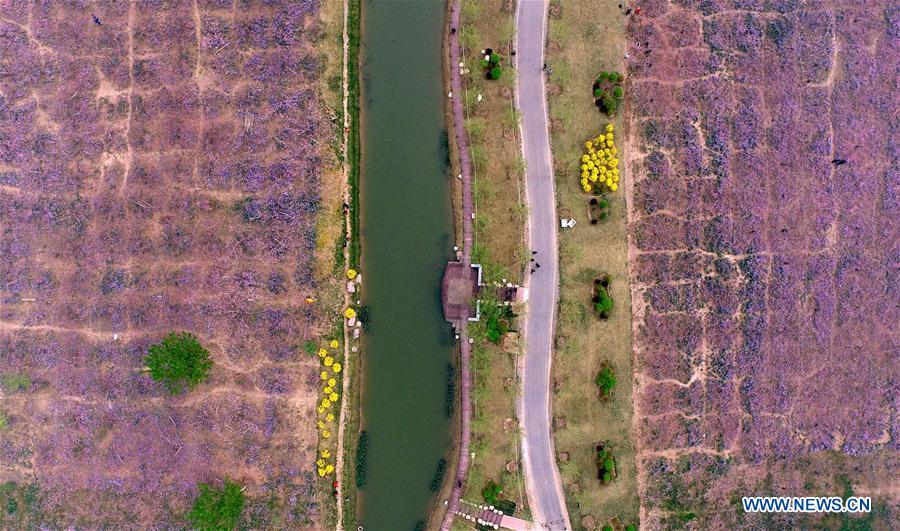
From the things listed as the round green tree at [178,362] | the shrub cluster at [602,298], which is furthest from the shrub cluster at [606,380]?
the round green tree at [178,362]

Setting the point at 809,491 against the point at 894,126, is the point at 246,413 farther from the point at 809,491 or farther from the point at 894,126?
the point at 894,126

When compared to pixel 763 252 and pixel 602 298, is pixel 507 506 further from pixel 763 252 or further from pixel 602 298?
pixel 763 252

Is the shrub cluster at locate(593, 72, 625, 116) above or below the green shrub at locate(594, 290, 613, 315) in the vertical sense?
above

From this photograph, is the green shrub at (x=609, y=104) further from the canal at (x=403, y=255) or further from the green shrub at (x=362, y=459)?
the green shrub at (x=362, y=459)

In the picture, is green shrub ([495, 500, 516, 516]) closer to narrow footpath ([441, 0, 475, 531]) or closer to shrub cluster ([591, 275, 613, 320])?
narrow footpath ([441, 0, 475, 531])

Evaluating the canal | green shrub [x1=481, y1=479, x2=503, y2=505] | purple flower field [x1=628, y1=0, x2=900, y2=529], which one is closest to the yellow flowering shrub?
purple flower field [x1=628, y1=0, x2=900, y2=529]
